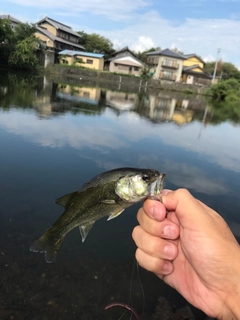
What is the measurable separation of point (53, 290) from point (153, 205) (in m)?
3.14

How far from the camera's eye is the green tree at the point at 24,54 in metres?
56.3

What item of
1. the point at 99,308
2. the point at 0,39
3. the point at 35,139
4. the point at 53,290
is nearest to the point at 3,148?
the point at 35,139

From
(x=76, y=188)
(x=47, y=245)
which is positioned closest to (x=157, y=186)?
(x=47, y=245)

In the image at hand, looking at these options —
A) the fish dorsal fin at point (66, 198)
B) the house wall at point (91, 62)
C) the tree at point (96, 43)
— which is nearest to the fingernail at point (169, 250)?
the fish dorsal fin at point (66, 198)

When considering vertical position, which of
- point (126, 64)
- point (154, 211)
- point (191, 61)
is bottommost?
point (154, 211)

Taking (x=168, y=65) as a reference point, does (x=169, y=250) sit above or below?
below

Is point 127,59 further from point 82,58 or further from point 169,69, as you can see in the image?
point 82,58

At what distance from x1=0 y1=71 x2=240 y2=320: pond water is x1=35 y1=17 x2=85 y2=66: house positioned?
62548 mm

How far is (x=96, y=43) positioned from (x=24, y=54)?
48.6 m

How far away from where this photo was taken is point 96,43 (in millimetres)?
99062

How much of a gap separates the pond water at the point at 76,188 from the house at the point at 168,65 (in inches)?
2623

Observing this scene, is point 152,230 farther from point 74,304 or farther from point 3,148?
point 3,148

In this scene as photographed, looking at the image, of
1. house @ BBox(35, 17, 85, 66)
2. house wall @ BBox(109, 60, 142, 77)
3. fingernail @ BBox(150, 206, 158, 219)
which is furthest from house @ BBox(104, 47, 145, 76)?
fingernail @ BBox(150, 206, 158, 219)

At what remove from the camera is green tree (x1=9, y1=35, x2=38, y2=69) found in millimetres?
56312
